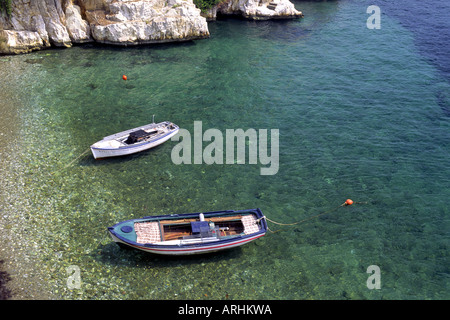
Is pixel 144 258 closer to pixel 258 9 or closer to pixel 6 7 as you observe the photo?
pixel 6 7

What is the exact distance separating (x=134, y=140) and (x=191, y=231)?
1344 centimetres

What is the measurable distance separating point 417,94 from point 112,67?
42.9 metres


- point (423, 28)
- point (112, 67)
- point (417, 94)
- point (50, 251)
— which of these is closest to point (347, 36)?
point (423, 28)

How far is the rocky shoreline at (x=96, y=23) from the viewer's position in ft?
168

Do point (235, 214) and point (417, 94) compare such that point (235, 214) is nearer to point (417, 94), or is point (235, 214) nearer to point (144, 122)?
point (144, 122)

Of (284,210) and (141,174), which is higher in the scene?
(141,174)

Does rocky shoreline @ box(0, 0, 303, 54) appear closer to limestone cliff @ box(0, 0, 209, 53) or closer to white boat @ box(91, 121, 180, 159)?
limestone cliff @ box(0, 0, 209, 53)

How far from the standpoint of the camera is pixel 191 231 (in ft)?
96.6

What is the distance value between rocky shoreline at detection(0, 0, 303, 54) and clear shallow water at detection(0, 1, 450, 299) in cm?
A: 183

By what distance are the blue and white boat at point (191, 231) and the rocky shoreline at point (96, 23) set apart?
1484 inches

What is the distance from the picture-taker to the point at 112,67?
5197 centimetres

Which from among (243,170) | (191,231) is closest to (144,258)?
(191,231)
